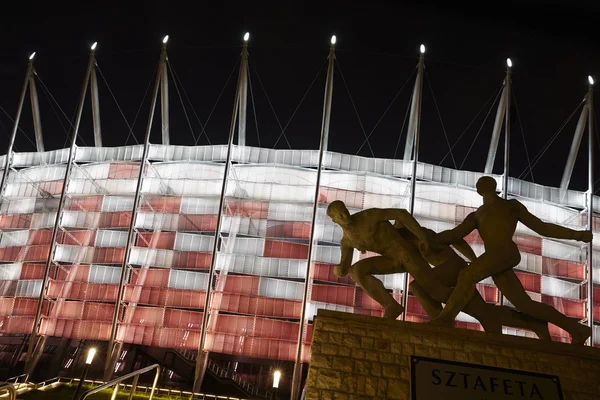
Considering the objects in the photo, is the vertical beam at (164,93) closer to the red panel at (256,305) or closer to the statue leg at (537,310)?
the red panel at (256,305)

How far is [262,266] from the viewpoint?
35312mm

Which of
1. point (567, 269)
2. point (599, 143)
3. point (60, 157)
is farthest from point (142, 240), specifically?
point (599, 143)

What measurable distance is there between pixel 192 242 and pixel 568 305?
24183mm

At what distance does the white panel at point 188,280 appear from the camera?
3544cm

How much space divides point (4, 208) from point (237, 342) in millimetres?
21006

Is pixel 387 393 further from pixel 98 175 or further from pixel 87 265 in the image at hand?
pixel 98 175

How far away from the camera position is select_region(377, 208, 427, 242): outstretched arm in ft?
32.8

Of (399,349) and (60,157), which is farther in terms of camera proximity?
(60,157)

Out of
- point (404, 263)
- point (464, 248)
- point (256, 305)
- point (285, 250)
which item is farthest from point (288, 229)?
point (404, 263)

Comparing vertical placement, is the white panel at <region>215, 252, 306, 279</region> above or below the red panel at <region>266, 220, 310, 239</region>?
below

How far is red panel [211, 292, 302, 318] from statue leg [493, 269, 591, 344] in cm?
2459

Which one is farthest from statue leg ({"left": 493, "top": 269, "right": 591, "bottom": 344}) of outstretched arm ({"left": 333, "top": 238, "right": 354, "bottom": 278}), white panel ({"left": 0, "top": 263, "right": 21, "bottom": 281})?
white panel ({"left": 0, "top": 263, "right": 21, "bottom": 281})

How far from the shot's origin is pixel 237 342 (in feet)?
112

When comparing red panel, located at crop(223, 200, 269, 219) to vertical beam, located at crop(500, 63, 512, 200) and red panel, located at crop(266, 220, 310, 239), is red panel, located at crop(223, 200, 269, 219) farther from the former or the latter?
vertical beam, located at crop(500, 63, 512, 200)
